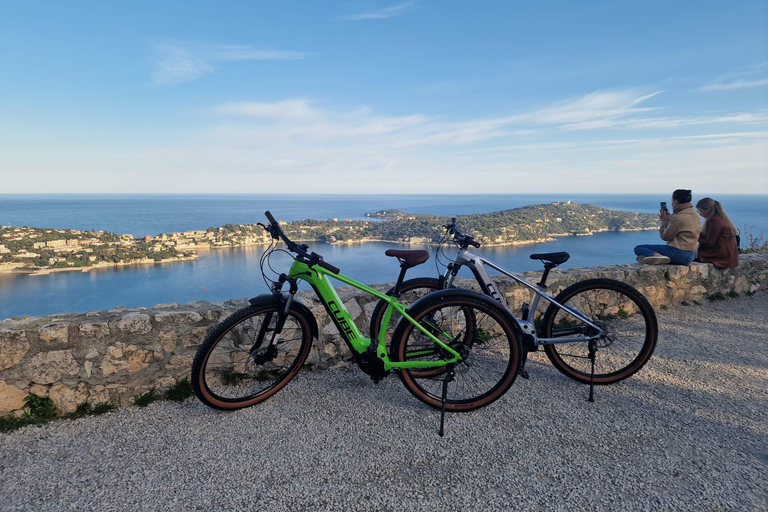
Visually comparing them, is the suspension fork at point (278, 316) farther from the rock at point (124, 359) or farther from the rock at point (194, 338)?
the rock at point (124, 359)

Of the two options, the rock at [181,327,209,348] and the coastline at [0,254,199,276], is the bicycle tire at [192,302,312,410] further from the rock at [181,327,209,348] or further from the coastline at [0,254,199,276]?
the coastline at [0,254,199,276]

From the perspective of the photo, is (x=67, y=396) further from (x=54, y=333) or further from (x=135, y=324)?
(x=135, y=324)

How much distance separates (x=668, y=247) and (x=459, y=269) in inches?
165

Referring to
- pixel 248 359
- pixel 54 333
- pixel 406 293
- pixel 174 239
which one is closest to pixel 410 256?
pixel 406 293

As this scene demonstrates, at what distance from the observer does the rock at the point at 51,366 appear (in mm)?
2547

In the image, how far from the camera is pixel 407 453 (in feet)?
7.30

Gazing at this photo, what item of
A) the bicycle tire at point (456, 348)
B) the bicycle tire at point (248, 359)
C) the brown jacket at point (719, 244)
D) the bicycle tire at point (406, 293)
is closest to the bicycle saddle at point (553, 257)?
the bicycle tire at point (456, 348)

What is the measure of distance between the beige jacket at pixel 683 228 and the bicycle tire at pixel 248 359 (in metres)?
5.34

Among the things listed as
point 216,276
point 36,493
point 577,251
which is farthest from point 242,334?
point 577,251

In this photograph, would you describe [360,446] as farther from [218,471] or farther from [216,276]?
[216,276]

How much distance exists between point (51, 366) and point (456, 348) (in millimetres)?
2809

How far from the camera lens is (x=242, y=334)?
285cm

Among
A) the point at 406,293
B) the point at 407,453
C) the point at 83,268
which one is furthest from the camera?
the point at 83,268

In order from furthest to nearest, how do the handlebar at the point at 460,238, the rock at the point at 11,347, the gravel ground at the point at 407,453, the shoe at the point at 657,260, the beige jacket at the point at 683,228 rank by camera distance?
the shoe at the point at 657,260 → the beige jacket at the point at 683,228 → the handlebar at the point at 460,238 → the rock at the point at 11,347 → the gravel ground at the point at 407,453
